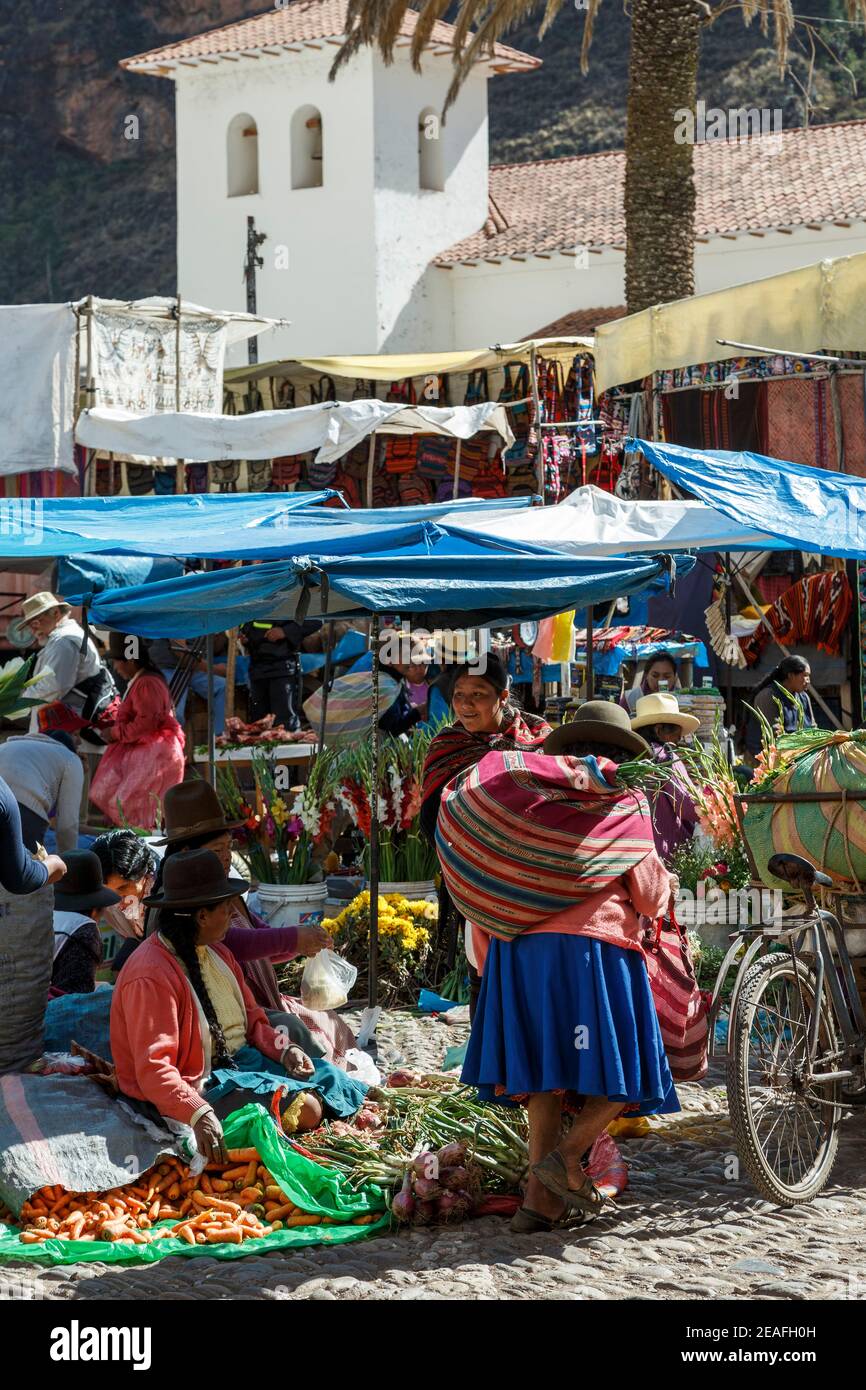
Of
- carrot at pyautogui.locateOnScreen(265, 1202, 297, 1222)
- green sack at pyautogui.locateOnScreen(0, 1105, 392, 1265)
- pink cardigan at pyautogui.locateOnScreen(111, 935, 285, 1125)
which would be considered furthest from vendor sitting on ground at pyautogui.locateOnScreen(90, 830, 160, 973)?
carrot at pyautogui.locateOnScreen(265, 1202, 297, 1222)

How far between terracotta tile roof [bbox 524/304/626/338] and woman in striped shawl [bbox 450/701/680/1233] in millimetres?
23288

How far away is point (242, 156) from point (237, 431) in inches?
864

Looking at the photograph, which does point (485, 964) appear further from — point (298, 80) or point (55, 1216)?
point (298, 80)

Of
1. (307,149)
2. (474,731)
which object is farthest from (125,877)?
(307,149)

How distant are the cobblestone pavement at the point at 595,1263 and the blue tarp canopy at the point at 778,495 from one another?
3196 mm

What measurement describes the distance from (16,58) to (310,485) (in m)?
31.9

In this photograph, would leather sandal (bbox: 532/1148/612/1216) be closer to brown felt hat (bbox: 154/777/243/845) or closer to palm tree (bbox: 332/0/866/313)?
brown felt hat (bbox: 154/777/243/845)

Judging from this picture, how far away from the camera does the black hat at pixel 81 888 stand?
6.14 metres

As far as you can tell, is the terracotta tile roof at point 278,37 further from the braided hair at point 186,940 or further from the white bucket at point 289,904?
the braided hair at point 186,940

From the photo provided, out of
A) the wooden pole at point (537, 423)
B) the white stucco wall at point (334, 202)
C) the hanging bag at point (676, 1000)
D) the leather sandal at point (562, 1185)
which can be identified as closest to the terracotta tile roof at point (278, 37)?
the white stucco wall at point (334, 202)

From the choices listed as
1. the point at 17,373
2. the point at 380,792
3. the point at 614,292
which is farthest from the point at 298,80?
the point at 380,792

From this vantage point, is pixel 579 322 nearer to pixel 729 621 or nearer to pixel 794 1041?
pixel 729 621

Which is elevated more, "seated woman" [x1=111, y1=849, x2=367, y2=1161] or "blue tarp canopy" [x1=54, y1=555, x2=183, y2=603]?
"blue tarp canopy" [x1=54, y1=555, x2=183, y2=603]

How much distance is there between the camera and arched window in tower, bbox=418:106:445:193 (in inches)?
1298
